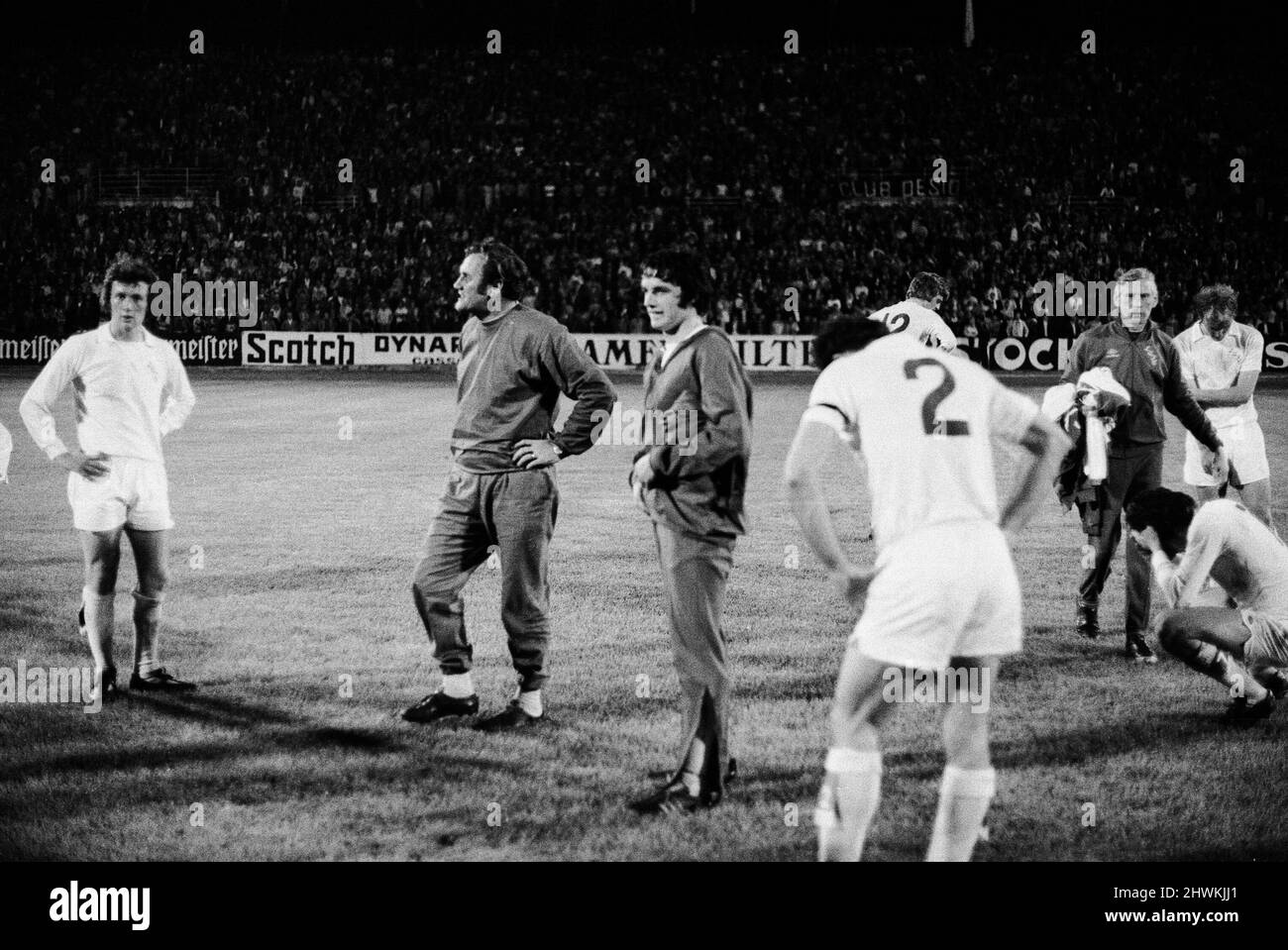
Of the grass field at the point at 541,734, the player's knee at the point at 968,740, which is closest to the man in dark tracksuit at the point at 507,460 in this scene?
the grass field at the point at 541,734

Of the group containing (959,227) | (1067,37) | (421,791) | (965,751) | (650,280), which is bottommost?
(421,791)

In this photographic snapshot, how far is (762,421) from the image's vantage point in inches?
807

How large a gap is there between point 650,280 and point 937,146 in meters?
36.9

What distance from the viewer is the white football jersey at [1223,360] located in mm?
8961

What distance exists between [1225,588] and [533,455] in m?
3.48

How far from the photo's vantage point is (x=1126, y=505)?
7539 millimetres

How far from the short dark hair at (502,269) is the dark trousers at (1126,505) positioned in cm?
378

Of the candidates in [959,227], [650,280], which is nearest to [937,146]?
[959,227]

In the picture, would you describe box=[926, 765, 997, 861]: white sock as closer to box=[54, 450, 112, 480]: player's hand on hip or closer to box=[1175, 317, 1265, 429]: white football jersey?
box=[54, 450, 112, 480]: player's hand on hip

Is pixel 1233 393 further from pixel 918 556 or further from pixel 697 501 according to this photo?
pixel 918 556

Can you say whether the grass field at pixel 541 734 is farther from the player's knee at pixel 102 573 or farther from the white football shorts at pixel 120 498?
the white football shorts at pixel 120 498

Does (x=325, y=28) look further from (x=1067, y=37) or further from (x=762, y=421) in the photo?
(x=762, y=421)

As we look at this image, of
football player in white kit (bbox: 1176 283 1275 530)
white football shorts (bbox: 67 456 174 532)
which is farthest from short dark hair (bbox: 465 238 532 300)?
football player in white kit (bbox: 1176 283 1275 530)

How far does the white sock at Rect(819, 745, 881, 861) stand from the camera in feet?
12.6
